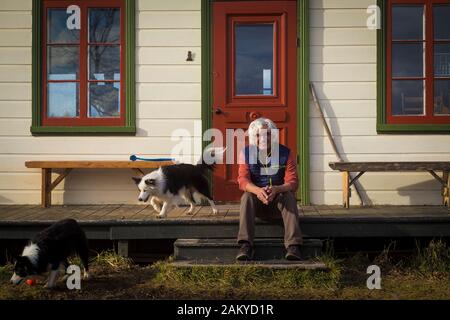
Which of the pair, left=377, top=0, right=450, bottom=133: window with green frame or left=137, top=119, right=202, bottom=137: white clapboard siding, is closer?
left=377, top=0, right=450, bottom=133: window with green frame

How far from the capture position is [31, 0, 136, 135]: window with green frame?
5.66 meters

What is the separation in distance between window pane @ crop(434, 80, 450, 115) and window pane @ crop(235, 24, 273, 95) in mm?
1906

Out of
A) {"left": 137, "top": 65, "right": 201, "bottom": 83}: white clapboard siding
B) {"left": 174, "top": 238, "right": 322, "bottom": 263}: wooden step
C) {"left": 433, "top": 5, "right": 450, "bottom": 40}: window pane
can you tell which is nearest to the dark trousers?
{"left": 174, "top": 238, "right": 322, "bottom": 263}: wooden step

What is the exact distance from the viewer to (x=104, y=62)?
18.8ft

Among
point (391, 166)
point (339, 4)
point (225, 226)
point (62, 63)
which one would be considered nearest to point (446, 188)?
point (391, 166)

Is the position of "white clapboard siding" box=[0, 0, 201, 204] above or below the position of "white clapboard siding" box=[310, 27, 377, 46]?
below

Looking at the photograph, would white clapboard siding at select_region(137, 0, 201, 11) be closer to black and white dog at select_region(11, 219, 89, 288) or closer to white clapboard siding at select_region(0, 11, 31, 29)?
white clapboard siding at select_region(0, 11, 31, 29)

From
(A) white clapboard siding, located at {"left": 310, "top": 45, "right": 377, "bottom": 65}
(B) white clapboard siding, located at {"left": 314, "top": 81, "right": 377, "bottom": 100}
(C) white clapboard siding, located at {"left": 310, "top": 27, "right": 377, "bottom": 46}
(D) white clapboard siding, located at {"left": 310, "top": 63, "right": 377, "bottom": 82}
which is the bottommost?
(B) white clapboard siding, located at {"left": 314, "top": 81, "right": 377, "bottom": 100}

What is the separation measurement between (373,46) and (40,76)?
3.88 m

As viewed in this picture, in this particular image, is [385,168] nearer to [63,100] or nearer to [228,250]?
[228,250]

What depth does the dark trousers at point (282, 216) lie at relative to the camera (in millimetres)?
4129

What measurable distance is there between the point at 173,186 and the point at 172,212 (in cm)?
43

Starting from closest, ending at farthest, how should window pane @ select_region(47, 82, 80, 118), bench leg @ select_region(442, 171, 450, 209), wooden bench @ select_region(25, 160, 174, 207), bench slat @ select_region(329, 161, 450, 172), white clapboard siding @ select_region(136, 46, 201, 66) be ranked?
1. bench slat @ select_region(329, 161, 450, 172)
2. bench leg @ select_region(442, 171, 450, 209)
3. wooden bench @ select_region(25, 160, 174, 207)
4. white clapboard siding @ select_region(136, 46, 201, 66)
5. window pane @ select_region(47, 82, 80, 118)
